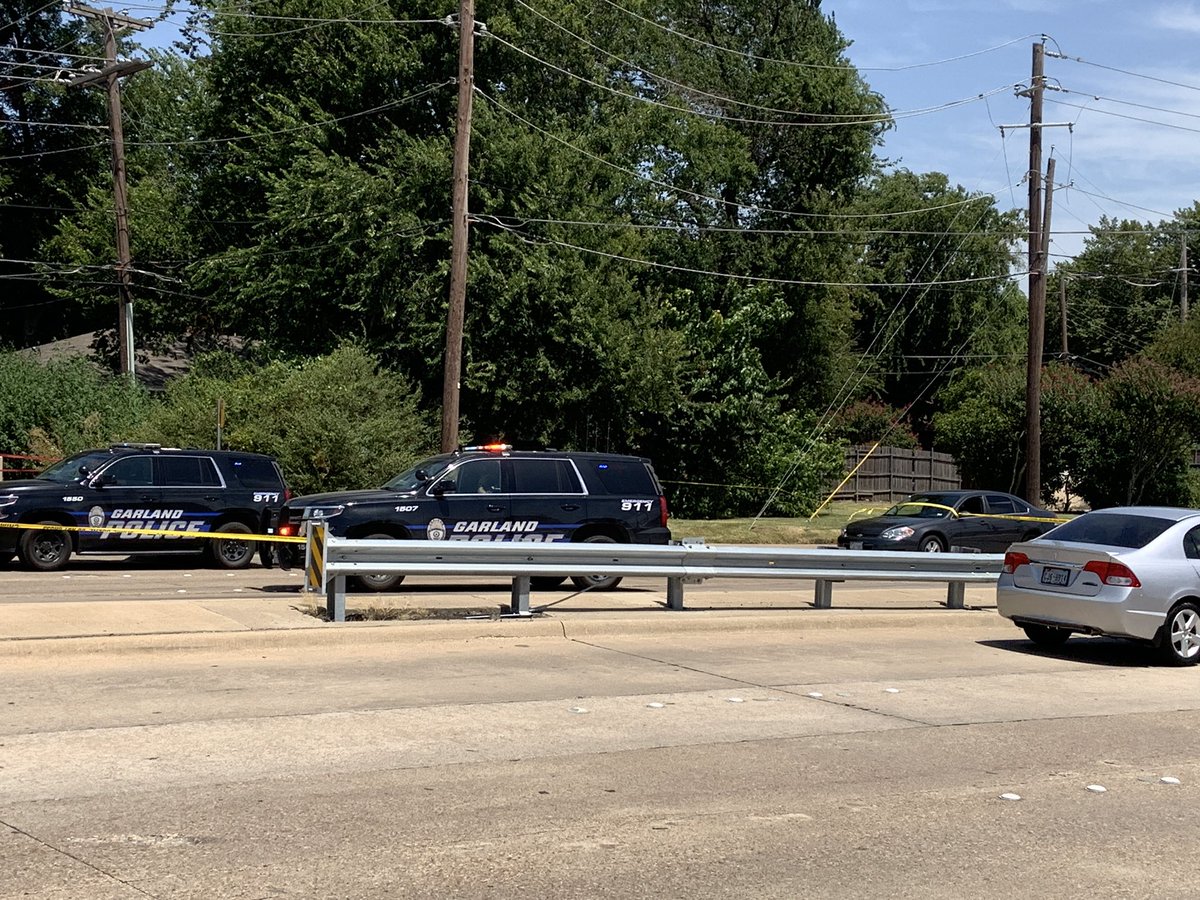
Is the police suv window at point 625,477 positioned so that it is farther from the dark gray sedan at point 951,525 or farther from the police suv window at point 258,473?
the dark gray sedan at point 951,525

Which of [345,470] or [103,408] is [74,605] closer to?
[345,470]

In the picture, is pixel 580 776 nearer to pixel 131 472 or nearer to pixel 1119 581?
pixel 1119 581

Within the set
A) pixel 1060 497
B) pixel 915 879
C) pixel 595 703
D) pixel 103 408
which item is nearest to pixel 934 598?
pixel 595 703

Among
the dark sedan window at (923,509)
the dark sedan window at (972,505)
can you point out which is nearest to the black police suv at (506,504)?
the dark sedan window at (923,509)

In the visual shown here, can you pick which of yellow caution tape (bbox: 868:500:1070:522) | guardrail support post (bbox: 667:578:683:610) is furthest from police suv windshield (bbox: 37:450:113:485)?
yellow caution tape (bbox: 868:500:1070:522)

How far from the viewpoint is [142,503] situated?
809 inches

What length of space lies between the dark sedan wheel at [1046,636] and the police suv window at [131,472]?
13230 millimetres

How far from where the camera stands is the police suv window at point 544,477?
18.8 m

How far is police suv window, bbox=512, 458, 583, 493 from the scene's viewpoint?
61.6ft

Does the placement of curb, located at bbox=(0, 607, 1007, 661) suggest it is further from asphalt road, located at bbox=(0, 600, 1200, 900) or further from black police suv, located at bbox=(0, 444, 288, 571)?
black police suv, located at bbox=(0, 444, 288, 571)

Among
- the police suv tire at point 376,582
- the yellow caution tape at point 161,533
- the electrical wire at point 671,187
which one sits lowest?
the police suv tire at point 376,582

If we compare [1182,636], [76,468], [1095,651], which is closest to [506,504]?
[76,468]

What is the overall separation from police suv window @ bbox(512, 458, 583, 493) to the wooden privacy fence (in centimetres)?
2901

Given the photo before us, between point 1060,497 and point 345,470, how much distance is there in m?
31.5
